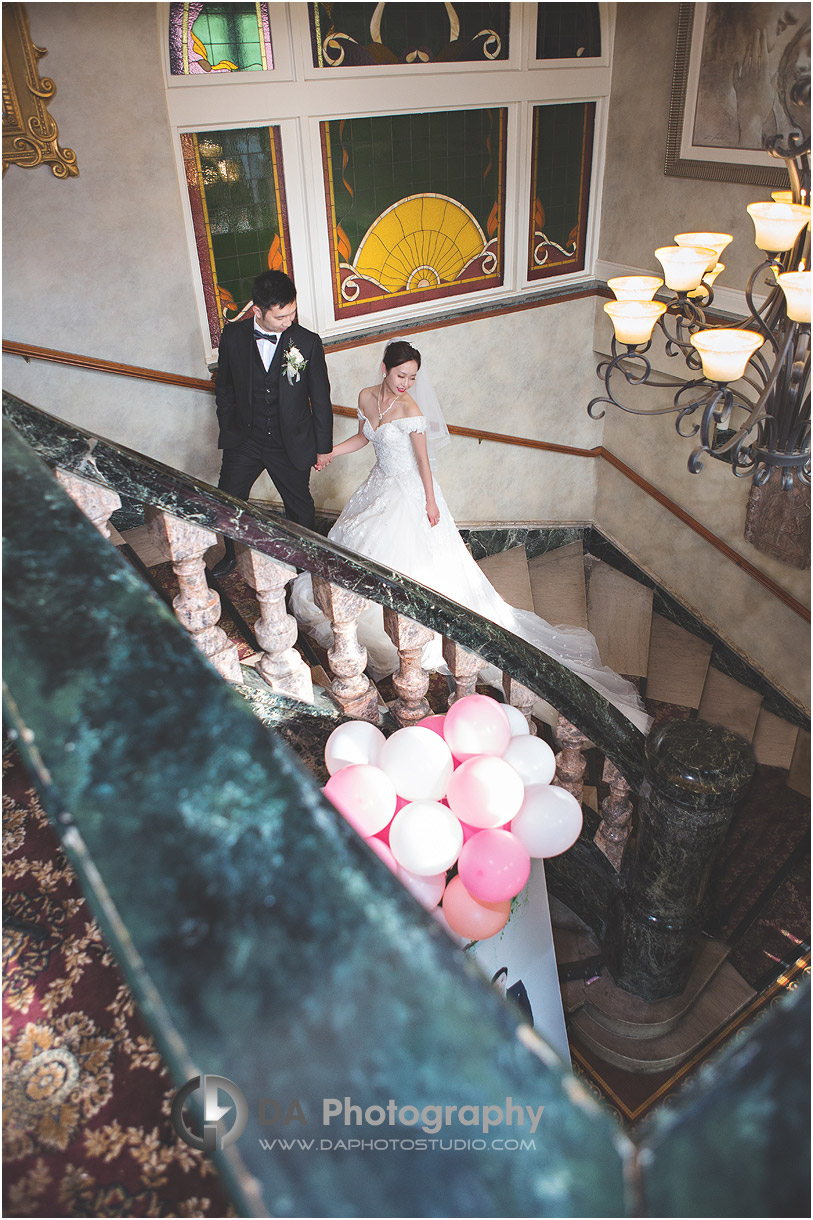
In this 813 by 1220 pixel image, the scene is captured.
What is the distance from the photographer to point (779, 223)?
111 inches

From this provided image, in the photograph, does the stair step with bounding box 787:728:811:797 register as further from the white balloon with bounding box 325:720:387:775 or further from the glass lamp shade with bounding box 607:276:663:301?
the white balloon with bounding box 325:720:387:775

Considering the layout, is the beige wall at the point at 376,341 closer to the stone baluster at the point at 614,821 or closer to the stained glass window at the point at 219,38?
the stained glass window at the point at 219,38

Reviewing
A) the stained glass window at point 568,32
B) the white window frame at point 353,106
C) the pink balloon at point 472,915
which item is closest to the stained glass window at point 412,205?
the white window frame at point 353,106

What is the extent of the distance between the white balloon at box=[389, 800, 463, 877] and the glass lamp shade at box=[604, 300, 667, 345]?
2.06 m

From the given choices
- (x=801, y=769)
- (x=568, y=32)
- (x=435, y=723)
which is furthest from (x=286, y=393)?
(x=801, y=769)

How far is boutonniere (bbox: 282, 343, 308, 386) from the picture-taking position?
4.07m

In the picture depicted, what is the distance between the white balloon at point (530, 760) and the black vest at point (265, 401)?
247cm

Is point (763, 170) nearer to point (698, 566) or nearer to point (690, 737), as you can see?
point (698, 566)

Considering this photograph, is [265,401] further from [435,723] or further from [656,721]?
[656,721]

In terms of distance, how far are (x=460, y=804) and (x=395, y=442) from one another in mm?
2592

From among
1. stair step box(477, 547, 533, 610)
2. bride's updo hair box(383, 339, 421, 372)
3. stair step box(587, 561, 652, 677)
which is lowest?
stair step box(587, 561, 652, 677)

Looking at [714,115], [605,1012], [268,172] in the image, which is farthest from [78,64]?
[605,1012]

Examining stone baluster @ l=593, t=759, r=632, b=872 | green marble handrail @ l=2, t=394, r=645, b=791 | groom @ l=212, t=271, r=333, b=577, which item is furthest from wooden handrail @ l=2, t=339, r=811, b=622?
stone baluster @ l=593, t=759, r=632, b=872

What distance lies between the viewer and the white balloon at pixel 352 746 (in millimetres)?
2322
